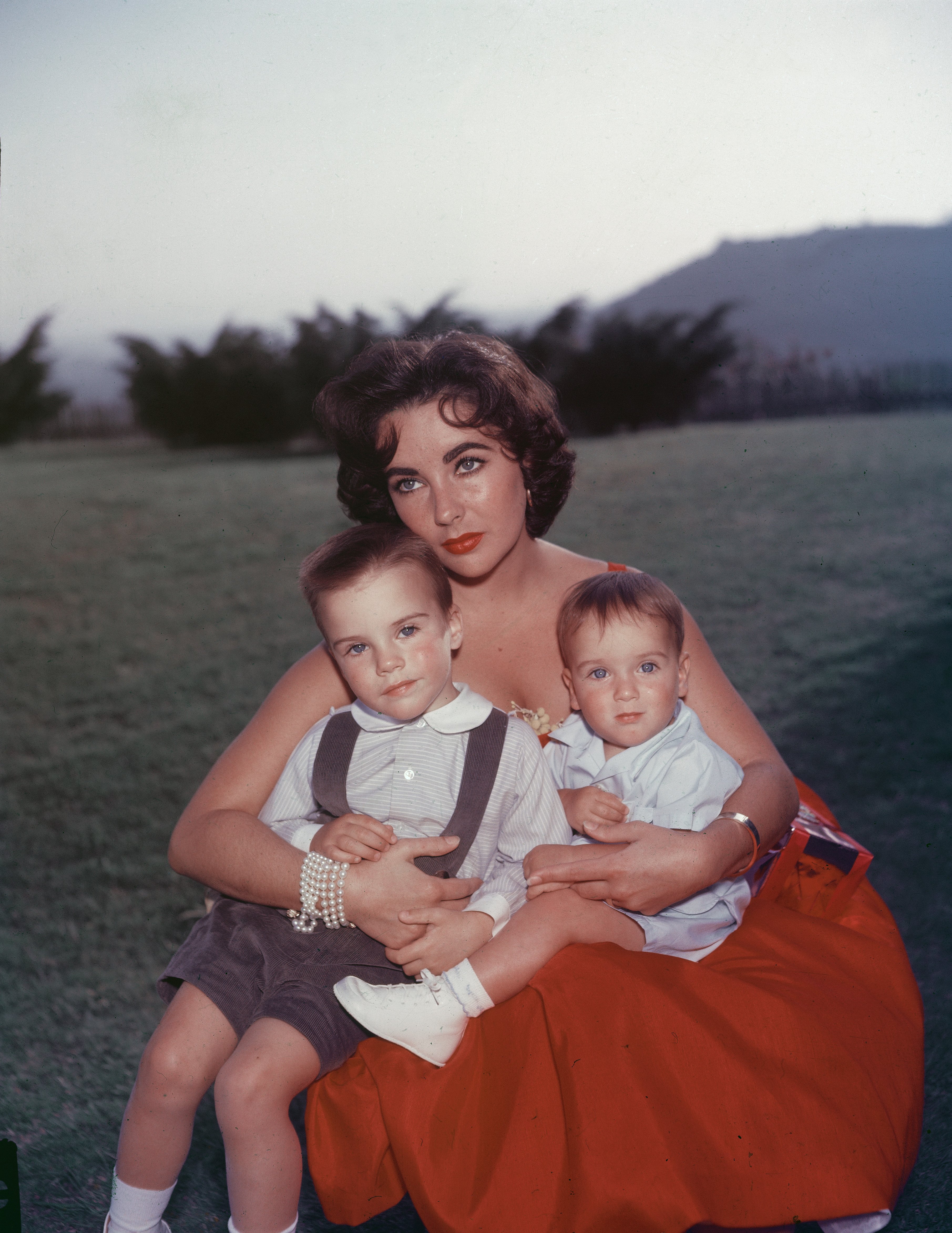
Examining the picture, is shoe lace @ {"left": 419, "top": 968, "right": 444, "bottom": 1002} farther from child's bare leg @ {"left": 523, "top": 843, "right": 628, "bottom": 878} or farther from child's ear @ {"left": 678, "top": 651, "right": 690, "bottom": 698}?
child's ear @ {"left": 678, "top": 651, "right": 690, "bottom": 698}

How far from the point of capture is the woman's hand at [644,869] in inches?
83.0

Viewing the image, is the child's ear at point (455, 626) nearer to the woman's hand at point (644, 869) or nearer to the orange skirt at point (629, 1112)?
the woman's hand at point (644, 869)

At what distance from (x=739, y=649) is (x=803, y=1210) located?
575cm

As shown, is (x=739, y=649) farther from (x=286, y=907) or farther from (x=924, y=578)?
(x=286, y=907)

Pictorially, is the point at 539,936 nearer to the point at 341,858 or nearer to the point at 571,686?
the point at 341,858

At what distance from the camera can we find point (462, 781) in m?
2.16

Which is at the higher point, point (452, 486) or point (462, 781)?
point (452, 486)

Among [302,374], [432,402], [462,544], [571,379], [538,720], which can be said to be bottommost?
[538,720]

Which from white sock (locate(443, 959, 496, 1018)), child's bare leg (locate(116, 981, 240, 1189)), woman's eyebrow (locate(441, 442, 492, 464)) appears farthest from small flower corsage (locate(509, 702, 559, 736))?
child's bare leg (locate(116, 981, 240, 1189))

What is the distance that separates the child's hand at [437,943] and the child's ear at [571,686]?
584mm

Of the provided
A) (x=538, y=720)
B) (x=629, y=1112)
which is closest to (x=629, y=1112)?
(x=629, y=1112)

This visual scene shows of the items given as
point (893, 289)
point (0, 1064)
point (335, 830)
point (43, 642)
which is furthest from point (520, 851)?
point (893, 289)

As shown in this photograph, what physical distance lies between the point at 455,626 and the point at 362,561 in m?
0.27

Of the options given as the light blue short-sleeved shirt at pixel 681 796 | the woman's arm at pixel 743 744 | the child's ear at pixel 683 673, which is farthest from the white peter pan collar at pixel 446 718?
the woman's arm at pixel 743 744
